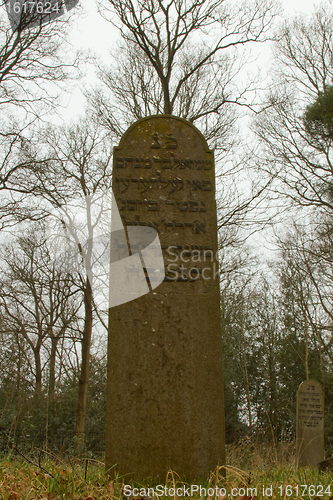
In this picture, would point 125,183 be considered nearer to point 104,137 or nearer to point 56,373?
point 104,137

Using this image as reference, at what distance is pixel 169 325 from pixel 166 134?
181cm

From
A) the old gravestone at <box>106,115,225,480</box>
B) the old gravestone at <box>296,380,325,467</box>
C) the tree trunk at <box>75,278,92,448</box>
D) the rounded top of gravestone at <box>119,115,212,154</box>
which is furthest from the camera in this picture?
the tree trunk at <box>75,278,92,448</box>

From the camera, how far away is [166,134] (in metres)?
3.60

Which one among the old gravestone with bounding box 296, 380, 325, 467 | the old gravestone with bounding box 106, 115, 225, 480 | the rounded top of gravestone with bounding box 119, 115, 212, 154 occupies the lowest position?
the old gravestone with bounding box 296, 380, 325, 467

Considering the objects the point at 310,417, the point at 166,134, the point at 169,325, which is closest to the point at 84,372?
the point at 310,417

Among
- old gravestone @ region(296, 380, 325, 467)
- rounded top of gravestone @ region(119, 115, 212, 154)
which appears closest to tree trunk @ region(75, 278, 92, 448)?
old gravestone @ region(296, 380, 325, 467)

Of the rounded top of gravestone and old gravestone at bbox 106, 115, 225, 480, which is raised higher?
the rounded top of gravestone

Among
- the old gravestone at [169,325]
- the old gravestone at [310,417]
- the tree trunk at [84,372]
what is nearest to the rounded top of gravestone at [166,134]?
the old gravestone at [169,325]

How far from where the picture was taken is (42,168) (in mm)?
9516

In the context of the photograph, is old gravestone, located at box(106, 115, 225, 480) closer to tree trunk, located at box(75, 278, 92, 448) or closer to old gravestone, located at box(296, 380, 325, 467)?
old gravestone, located at box(296, 380, 325, 467)

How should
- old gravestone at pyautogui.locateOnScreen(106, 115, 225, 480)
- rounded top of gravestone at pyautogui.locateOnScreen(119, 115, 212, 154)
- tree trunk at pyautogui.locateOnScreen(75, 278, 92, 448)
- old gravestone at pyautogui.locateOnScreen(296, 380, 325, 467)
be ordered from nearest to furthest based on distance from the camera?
old gravestone at pyautogui.locateOnScreen(106, 115, 225, 480) → rounded top of gravestone at pyautogui.locateOnScreen(119, 115, 212, 154) → old gravestone at pyautogui.locateOnScreen(296, 380, 325, 467) → tree trunk at pyautogui.locateOnScreen(75, 278, 92, 448)

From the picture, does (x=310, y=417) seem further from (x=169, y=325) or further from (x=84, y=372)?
(x=84, y=372)

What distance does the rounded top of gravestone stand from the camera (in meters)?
3.54

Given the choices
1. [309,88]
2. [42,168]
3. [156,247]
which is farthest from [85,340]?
[309,88]
